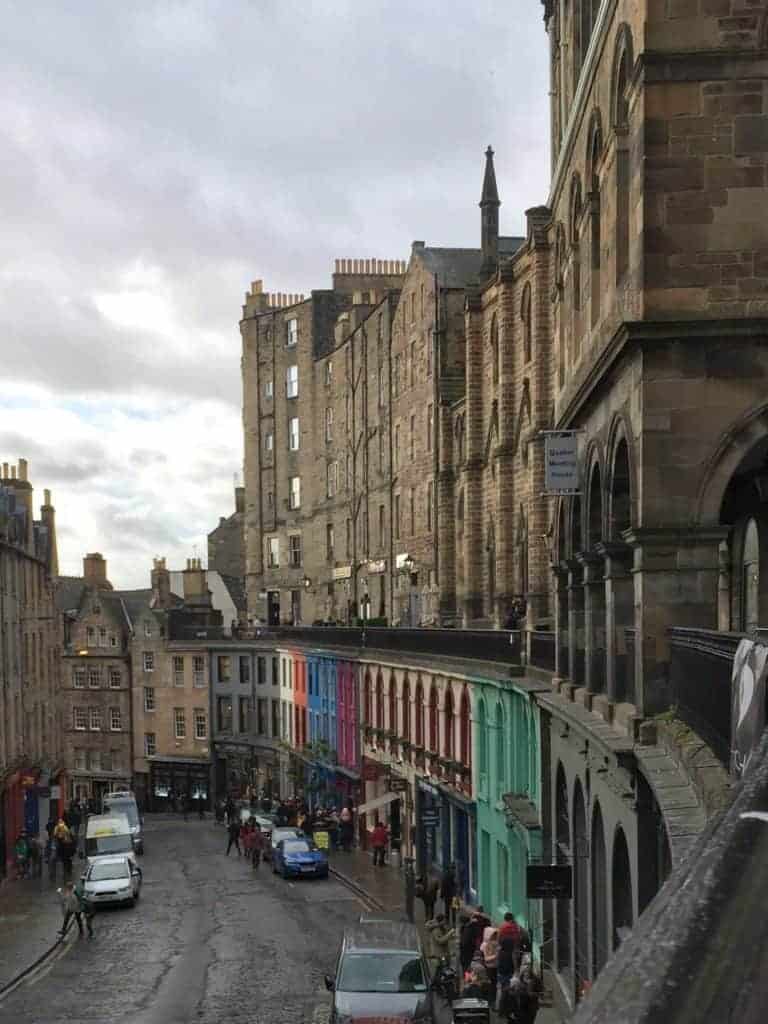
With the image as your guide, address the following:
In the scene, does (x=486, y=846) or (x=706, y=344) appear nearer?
(x=706, y=344)

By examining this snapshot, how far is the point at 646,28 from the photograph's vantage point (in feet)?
47.2

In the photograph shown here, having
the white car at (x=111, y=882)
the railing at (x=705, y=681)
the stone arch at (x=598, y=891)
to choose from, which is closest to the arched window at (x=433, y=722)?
the white car at (x=111, y=882)

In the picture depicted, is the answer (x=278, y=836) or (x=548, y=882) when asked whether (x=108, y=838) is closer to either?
(x=278, y=836)

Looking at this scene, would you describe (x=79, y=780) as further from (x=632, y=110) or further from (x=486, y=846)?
(x=632, y=110)

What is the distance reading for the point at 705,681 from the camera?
11328 millimetres

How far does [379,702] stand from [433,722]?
9.30 m

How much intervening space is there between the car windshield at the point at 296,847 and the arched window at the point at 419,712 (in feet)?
15.2

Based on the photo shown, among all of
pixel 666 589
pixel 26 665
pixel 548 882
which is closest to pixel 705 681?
pixel 666 589

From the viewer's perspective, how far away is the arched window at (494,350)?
4465cm

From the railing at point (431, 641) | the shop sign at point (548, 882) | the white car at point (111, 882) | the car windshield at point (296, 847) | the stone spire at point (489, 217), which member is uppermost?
the stone spire at point (489, 217)

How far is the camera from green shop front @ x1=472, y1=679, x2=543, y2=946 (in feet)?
Answer: 86.0

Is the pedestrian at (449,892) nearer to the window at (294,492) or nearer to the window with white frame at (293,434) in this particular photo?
the window at (294,492)

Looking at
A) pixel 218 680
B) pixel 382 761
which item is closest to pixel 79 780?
pixel 218 680

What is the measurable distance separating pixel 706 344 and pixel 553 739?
35.3ft
